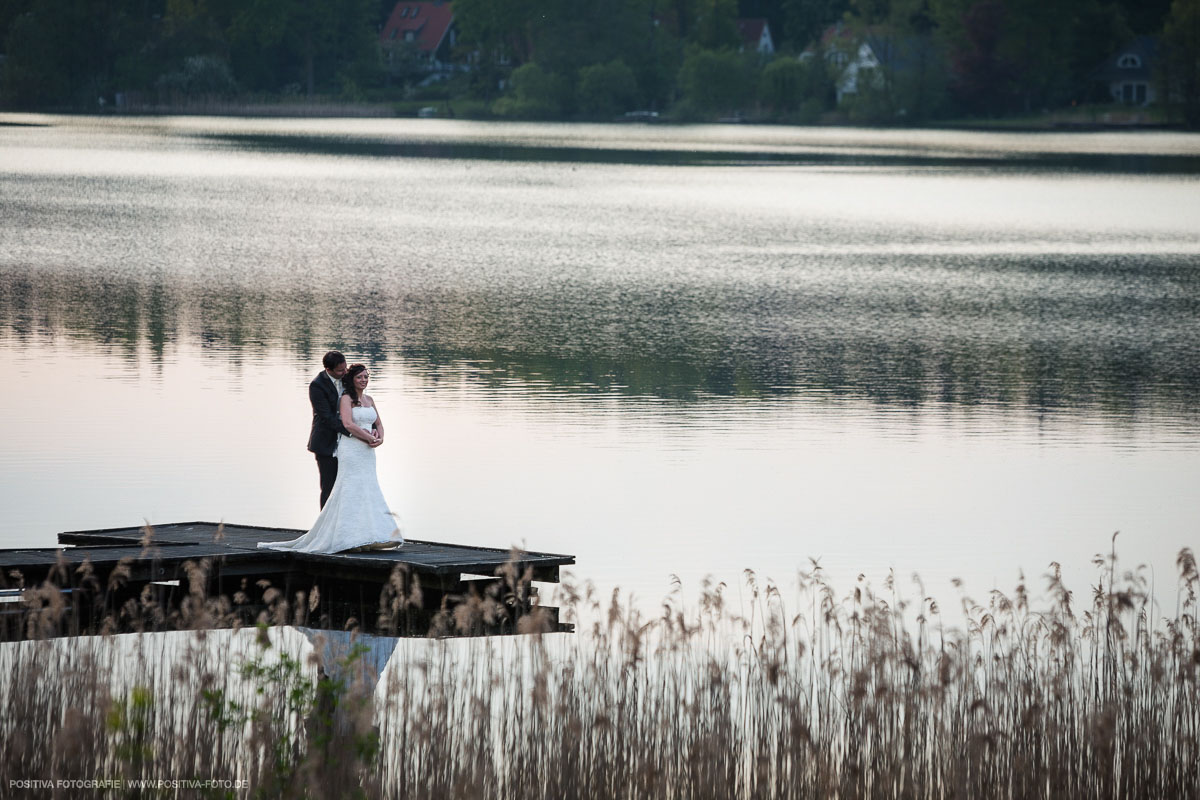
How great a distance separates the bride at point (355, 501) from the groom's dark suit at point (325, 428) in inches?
4.2

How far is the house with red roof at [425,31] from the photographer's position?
472 feet

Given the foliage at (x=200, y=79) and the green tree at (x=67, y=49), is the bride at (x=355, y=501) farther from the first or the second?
the green tree at (x=67, y=49)

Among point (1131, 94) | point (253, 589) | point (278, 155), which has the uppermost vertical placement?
point (1131, 94)

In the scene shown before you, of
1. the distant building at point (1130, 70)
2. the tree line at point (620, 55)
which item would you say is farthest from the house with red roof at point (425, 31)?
the distant building at point (1130, 70)

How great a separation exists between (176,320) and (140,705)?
1932cm

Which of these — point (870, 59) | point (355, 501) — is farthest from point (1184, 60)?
point (355, 501)

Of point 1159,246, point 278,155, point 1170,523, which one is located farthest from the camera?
point 278,155

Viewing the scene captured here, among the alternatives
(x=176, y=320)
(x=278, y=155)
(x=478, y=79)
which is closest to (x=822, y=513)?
(x=176, y=320)

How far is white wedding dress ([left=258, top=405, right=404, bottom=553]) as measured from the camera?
10.4 meters

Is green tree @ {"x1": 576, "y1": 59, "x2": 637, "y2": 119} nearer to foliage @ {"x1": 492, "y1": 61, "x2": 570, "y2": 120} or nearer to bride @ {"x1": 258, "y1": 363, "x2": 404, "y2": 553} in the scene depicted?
foliage @ {"x1": 492, "y1": 61, "x2": 570, "y2": 120}

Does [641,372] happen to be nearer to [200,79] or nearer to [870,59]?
[870,59]

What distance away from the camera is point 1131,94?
11900 cm

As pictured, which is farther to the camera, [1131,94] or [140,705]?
[1131,94]

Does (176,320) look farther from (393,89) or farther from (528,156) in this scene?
(393,89)
